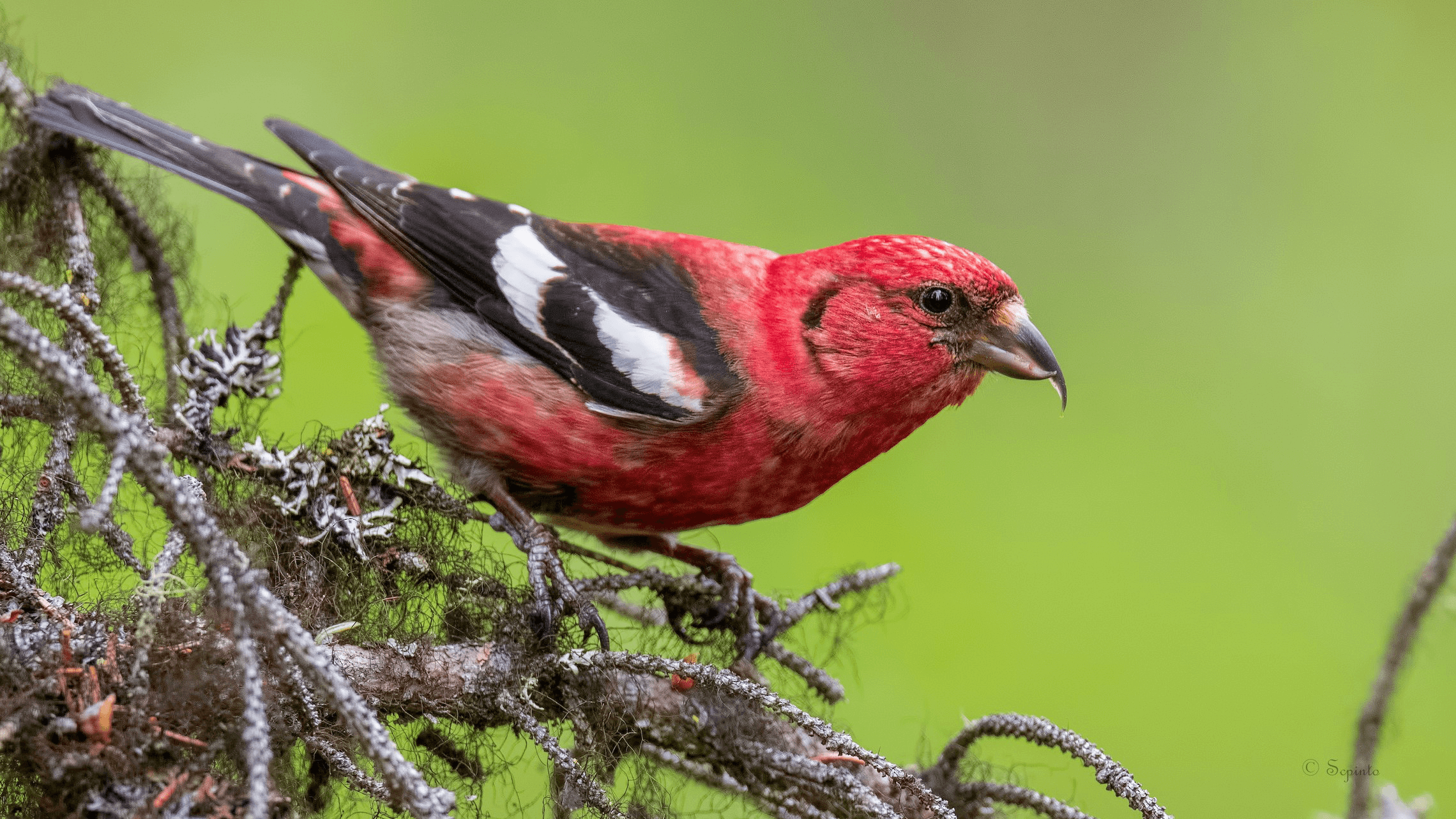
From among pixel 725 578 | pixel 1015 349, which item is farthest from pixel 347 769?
pixel 1015 349

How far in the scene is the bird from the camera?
2.15 metres

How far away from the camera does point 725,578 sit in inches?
88.8

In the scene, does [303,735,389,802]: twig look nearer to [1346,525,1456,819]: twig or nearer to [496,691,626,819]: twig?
[496,691,626,819]: twig

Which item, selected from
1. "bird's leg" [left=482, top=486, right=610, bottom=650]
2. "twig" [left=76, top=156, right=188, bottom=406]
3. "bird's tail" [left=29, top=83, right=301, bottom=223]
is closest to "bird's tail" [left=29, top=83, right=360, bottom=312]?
"bird's tail" [left=29, top=83, right=301, bottom=223]

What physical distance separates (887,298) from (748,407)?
1.18 ft

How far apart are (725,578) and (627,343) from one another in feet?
1.73

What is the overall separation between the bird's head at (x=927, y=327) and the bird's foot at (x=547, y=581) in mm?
661

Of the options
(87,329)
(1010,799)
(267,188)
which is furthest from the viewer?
(267,188)

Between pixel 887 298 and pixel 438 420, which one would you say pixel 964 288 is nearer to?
pixel 887 298

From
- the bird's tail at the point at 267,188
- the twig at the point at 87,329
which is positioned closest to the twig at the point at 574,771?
the twig at the point at 87,329

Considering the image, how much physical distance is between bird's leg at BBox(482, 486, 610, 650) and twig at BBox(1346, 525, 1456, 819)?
0.97m

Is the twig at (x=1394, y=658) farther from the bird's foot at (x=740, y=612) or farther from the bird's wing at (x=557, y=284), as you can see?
the bird's wing at (x=557, y=284)

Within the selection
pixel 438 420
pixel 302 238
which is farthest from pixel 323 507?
pixel 302 238

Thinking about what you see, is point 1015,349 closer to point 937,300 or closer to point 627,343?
point 937,300
